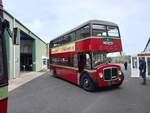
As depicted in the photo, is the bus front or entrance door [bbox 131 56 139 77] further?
entrance door [bbox 131 56 139 77]

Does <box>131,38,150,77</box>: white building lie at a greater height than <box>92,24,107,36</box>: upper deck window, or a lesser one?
lesser

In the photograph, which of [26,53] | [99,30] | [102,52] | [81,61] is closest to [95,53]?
[102,52]

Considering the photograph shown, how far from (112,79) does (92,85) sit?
4.13 ft

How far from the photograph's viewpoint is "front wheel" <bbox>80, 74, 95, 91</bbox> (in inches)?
504

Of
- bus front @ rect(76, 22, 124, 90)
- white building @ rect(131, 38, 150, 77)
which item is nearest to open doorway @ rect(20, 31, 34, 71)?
white building @ rect(131, 38, 150, 77)

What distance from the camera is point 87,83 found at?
13.3 m

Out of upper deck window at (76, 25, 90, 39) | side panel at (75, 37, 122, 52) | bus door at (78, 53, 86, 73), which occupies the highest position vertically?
upper deck window at (76, 25, 90, 39)

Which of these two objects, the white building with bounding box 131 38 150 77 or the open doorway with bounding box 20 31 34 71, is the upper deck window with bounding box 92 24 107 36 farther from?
the open doorway with bounding box 20 31 34 71

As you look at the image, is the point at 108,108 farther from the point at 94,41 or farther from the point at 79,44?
the point at 79,44

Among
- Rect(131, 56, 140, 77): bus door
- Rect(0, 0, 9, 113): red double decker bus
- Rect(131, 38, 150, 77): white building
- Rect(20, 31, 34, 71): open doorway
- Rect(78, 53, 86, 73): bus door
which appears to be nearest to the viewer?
Rect(0, 0, 9, 113): red double decker bus

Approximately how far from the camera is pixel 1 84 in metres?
3.94

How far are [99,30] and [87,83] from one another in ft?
10.3

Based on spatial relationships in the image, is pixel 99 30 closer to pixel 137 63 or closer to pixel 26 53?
pixel 137 63

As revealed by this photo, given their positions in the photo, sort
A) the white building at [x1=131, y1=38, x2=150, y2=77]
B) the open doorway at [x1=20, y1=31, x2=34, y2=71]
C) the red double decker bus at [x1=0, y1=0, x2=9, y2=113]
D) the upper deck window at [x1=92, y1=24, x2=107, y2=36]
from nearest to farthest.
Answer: the red double decker bus at [x1=0, y1=0, x2=9, y2=113] < the upper deck window at [x1=92, y1=24, x2=107, y2=36] < the white building at [x1=131, y1=38, x2=150, y2=77] < the open doorway at [x1=20, y1=31, x2=34, y2=71]
